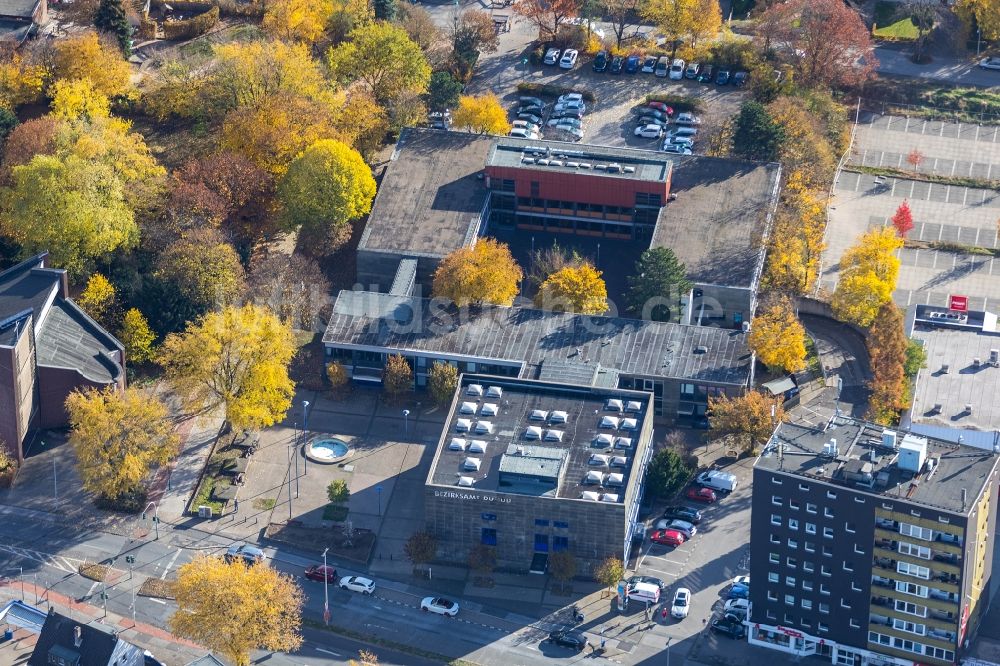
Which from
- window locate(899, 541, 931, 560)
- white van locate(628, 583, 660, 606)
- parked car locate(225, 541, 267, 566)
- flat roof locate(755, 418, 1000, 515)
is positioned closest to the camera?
flat roof locate(755, 418, 1000, 515)

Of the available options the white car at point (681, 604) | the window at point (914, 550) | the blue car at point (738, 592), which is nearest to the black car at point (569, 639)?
the white car at point (681, 604)

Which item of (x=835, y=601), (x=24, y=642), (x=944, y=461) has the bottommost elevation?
(x=24, y=642)

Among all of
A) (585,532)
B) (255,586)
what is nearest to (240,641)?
(255,586)

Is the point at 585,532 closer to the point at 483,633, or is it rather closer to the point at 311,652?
the point at 483,633

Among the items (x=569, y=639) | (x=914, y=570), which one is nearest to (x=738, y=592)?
(x=569, y=639)

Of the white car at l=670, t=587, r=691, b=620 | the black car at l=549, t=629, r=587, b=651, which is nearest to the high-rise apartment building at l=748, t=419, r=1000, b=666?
the white car at l=670, t=587, r=691, b=620

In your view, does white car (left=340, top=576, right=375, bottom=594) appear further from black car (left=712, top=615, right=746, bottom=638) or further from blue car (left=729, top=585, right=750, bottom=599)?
blue car (left=729, top=585, right=750, bottom=599)

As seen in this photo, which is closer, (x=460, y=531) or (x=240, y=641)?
(x=240, y=641)

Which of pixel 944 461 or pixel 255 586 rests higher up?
pixel 944 461
